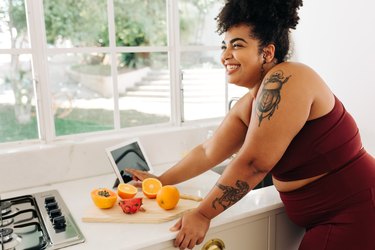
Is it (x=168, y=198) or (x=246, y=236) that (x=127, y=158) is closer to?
(x=168, y=198)

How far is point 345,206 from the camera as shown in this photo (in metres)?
0.97

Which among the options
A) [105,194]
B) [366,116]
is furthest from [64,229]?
[366,116]

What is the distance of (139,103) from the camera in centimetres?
220

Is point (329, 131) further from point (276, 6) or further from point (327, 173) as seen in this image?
point (276, 6)

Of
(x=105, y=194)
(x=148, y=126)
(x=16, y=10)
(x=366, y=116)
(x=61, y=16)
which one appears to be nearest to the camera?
(x=105, y=194)

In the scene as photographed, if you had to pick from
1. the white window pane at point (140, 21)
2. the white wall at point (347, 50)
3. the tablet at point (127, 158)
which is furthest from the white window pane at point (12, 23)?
the white wall at point (347, 50)

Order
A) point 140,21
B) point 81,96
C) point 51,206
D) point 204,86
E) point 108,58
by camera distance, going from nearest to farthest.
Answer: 1. point 51,206
2. point 108,58
3. point 204,86
4. point 140,21
5. point 81,96

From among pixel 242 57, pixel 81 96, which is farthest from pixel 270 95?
pixel 81 96

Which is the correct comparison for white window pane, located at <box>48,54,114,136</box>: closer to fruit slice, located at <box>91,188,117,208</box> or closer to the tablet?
the tablet

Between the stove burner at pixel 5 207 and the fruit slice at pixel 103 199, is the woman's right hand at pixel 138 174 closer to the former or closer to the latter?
the fruit slice at pixel 103 199

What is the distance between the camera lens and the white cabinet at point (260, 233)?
1.10m

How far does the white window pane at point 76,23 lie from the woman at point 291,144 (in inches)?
33.1

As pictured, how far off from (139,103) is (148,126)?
1.64 feet

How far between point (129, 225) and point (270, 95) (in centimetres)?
58
